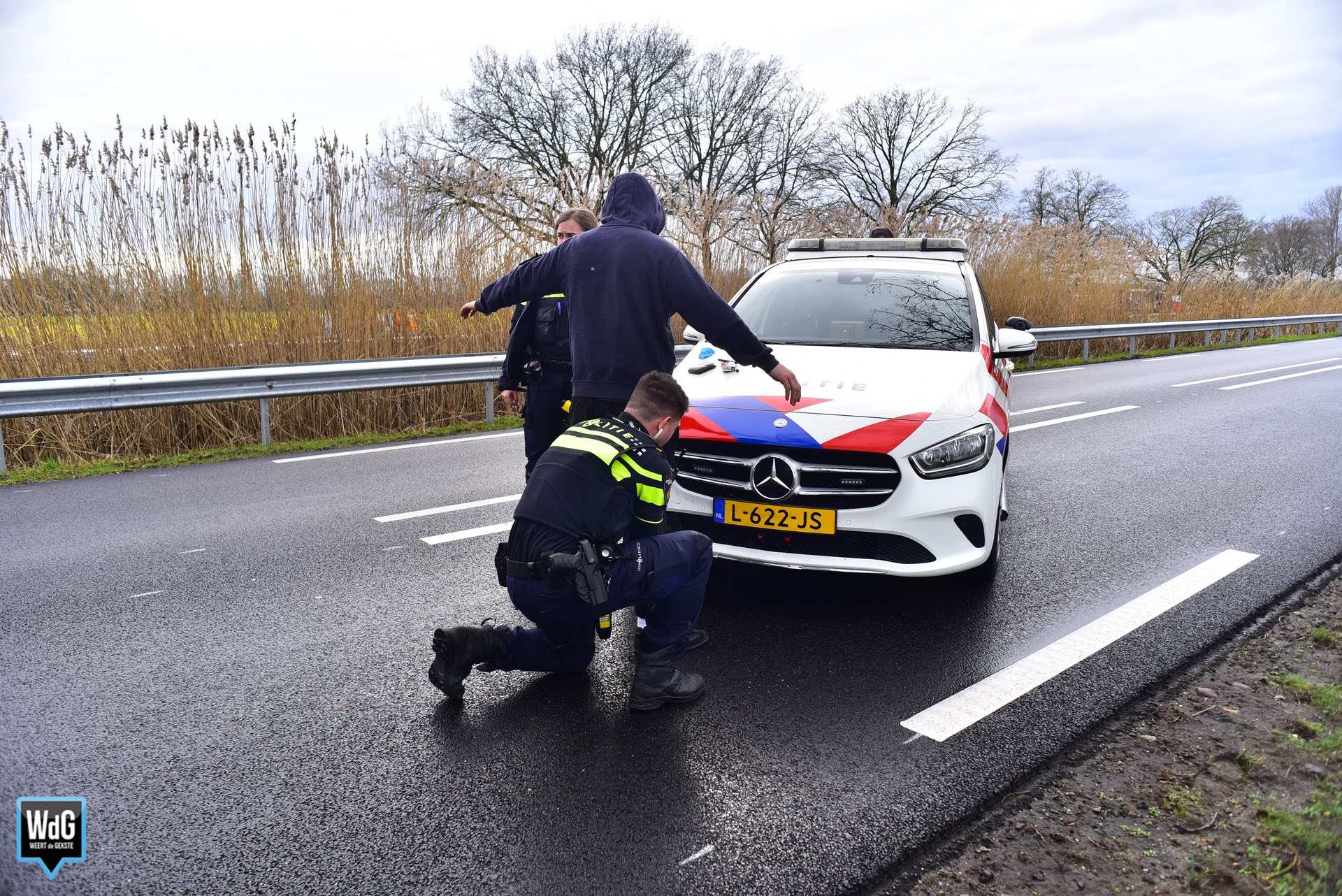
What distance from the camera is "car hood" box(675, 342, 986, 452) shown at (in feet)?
13.6

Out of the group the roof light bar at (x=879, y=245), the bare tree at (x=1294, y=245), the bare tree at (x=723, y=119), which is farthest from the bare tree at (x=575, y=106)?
the bare tree at (x=1294, y=245)

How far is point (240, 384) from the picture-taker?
334 inches

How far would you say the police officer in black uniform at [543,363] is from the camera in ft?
16.0

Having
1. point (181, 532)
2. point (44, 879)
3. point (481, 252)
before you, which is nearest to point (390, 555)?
point (181, 532)

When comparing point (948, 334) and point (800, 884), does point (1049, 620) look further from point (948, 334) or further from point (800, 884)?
point (800, 884)

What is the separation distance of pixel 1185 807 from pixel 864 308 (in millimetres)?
3436

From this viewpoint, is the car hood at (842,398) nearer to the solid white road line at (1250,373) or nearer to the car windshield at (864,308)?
the car windshield at (864,308)

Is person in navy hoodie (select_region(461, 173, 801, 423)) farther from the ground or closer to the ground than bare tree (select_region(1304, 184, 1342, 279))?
closer to the ground

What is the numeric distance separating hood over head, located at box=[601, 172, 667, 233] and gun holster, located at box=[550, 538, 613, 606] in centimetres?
170

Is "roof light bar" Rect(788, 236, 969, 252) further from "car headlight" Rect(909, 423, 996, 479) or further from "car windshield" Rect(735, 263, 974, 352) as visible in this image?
"car headlight" Rect(909, 423, 996, 479)

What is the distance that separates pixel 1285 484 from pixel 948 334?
12.7 feet

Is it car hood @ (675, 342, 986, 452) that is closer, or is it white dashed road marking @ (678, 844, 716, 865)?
white dashed road marking @ (678, 844, 716, 865)

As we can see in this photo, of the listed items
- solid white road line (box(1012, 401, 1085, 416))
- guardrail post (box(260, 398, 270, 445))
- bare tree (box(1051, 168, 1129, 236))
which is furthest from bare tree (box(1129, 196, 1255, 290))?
guardrail post (box(260, 398, 270, 445))

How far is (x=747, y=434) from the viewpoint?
421 centimetres
